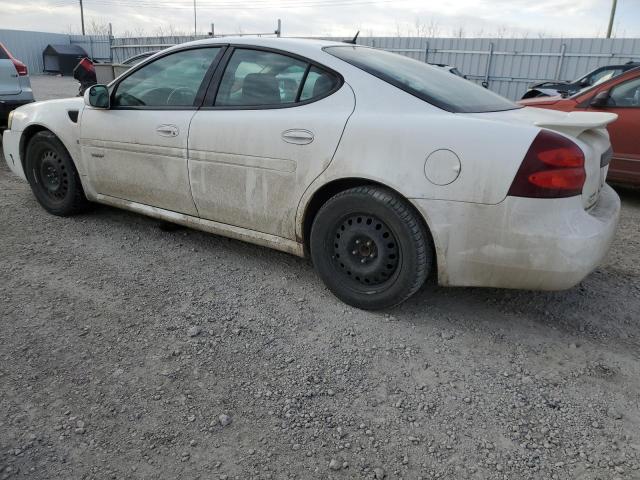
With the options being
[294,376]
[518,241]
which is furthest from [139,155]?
[518,241]

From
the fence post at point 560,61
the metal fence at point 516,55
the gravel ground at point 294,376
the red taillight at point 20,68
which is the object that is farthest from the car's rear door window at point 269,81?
the fence post at point 560,61

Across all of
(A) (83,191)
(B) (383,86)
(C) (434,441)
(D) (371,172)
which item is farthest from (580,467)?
(A) (83,191)

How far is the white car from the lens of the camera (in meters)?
2.50

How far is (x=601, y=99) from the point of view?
223 inches

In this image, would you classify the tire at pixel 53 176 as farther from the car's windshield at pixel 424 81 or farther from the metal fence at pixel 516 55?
the metal fence at pixel 516 55

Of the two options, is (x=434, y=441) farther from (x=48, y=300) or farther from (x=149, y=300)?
(x=48, y=300)

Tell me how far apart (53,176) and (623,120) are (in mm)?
5587

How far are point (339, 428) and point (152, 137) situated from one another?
7.97 feet

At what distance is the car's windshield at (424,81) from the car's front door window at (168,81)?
0.93 metres

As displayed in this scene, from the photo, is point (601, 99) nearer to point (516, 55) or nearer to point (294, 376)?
point (294, 376)

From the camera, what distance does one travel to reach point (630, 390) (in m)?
2.36

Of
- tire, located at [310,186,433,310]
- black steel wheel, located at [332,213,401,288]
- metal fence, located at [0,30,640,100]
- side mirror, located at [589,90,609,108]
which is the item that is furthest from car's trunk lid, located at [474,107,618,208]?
metal fence, located at [0,30,640,100]

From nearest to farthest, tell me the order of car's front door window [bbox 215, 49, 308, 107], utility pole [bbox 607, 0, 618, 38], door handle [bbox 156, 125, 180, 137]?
car's front door window [bbox 215, 49, 308, 107] < door handle [bbox 156, 125, 180, 137] < utility pole [bbox 607, 0, 618, 38]

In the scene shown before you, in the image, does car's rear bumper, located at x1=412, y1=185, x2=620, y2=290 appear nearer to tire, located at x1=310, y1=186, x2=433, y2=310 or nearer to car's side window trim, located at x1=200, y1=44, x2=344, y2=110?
tire, located at x1=310, y1=186, x2=433, y2=310
